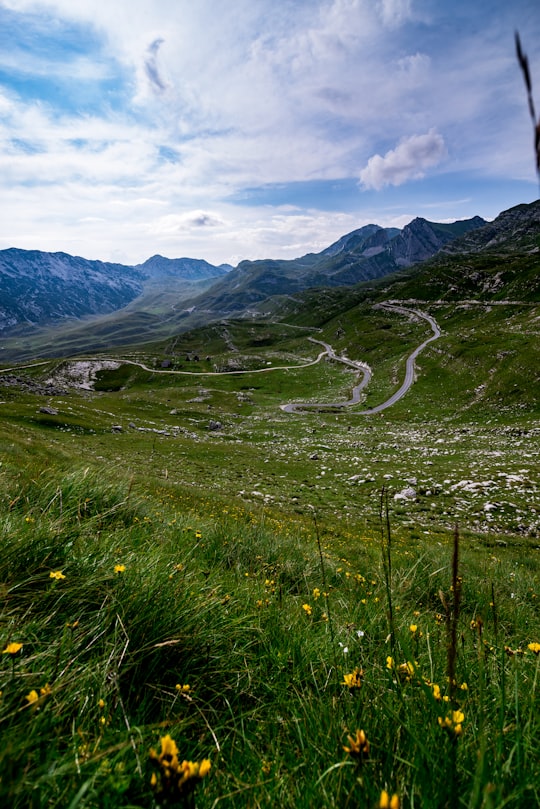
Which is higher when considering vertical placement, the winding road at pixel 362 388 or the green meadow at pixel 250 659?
the green meadow at pixel 250 659

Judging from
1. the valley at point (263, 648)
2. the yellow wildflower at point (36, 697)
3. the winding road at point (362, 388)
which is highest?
the yellow wildflower at point (36, 697)

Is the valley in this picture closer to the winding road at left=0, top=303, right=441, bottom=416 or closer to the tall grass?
the tall grass

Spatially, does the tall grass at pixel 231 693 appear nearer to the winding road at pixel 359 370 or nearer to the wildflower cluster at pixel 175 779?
the wildflower cluster at pixel 175 779

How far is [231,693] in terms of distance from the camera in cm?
273

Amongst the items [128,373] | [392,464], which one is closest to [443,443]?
[392,464]

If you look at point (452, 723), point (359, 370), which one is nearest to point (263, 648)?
point (452, 723)

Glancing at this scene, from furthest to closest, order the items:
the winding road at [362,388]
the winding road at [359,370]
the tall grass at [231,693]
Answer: the winding road at [359,370], the winding road at [362,388], the tall grass at [231,693]

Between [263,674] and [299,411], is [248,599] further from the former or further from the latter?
[299,411]

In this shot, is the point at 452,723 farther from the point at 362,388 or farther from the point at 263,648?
the point at 362,388

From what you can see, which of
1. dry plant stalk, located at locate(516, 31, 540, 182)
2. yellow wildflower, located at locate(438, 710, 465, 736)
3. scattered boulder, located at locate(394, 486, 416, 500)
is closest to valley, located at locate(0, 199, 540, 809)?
yellow wildflower, located at locate(438, 710, 465, 736)

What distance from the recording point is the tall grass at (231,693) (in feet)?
5.02

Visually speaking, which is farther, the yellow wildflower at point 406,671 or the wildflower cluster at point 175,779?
the yellow wildflower at point 406,671

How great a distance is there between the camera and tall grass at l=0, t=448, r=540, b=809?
5.02 ft

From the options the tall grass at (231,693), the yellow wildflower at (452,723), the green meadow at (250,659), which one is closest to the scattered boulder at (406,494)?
the green meadow at (250,659)
